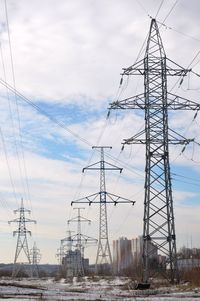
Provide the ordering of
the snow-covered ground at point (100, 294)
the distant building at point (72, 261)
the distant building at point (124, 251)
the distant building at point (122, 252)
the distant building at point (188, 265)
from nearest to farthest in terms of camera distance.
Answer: the snow-covered ground at point (100, 294)
the distant building at point (188, 265)
the distant building at point (72, 261)
the distant building at point (124, 251)
the distant building at point (122, 252)

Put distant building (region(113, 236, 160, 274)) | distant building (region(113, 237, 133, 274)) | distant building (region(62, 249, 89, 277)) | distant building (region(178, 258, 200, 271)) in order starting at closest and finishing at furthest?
distant building (region(178, 258, 200, 271)) < distant building (region(62, 249, 89, 277)) < distant building (region(113, 236, 160, 274)) < distant building (region(113, 237, 133, 274))

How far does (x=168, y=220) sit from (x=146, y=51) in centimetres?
→ 1187

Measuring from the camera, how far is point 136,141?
37.3 meters

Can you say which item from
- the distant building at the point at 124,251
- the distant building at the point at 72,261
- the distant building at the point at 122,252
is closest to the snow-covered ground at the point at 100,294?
the distant building at the point at 72,261

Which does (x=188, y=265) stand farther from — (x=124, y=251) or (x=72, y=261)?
(x=124, y=251)

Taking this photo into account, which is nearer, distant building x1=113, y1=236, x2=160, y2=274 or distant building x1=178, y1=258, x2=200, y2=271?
distant building x1=178, y1=258, x2=200, y2=271

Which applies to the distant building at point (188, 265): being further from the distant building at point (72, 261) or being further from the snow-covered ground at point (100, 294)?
the snow-covered ground at point (100, 294)

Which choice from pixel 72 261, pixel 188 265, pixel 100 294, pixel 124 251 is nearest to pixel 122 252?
pixel 124 251

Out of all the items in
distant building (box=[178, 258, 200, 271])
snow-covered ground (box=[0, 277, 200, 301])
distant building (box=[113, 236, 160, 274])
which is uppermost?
distant building (box=[113, 236, 160, 274])

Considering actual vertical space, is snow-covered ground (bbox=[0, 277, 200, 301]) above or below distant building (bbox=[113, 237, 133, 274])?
below

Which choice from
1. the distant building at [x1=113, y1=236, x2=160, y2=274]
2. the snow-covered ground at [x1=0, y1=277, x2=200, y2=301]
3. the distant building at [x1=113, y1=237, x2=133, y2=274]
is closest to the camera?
the snow-covered ground at [x1=0, y1=277, x2=200, y2=301]

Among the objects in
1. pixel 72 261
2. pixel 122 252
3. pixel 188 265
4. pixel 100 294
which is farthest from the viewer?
pixel 122 252

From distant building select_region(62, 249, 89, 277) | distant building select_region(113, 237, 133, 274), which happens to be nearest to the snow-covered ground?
distant building select_region(62, 249, 89, 277)

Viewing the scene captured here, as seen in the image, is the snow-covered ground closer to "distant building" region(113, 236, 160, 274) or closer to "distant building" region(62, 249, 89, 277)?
"distant building" region(62, 249, 89, 277)
